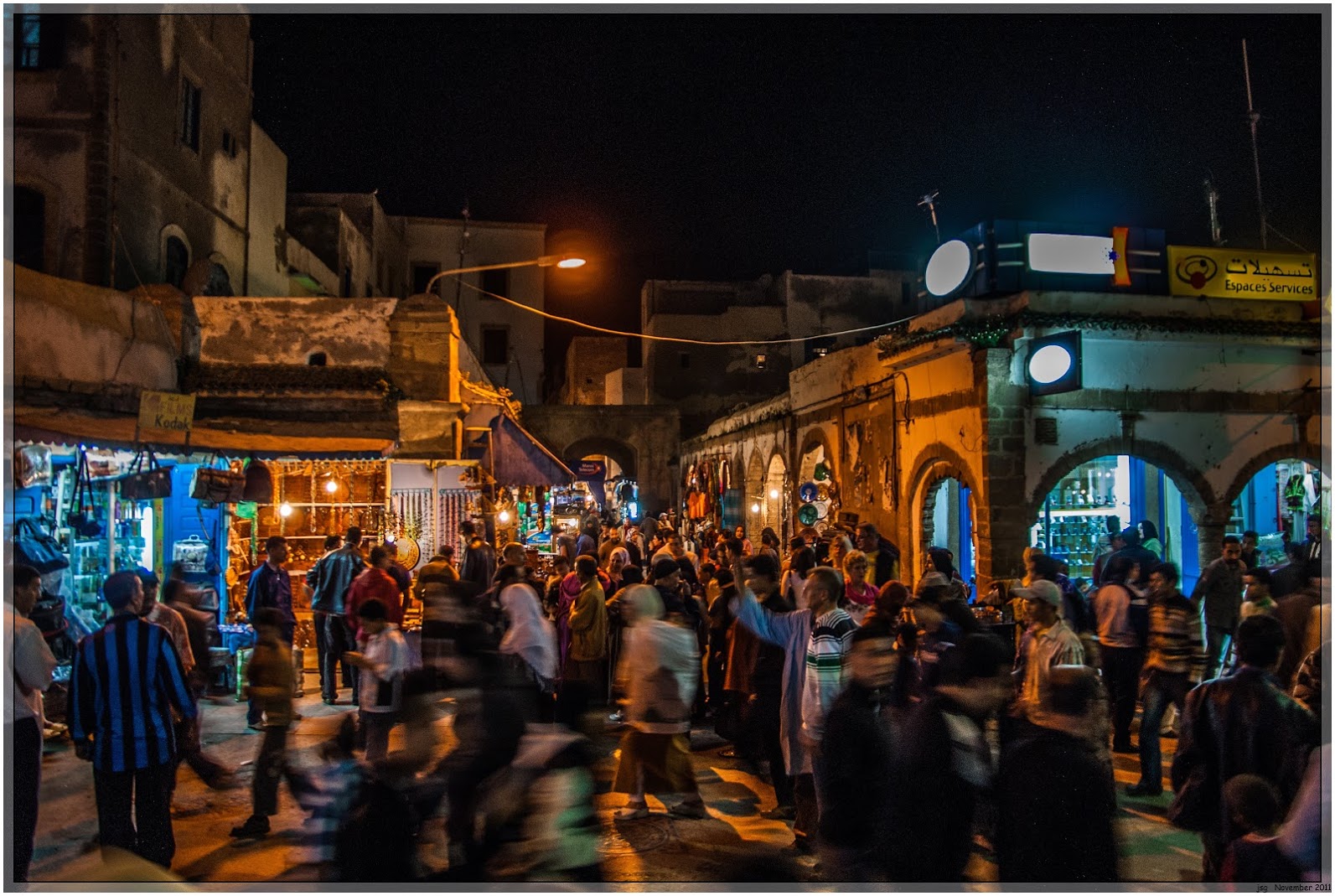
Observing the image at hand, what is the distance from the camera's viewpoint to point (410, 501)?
494 inches

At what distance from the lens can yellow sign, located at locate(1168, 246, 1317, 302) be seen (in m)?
11.2

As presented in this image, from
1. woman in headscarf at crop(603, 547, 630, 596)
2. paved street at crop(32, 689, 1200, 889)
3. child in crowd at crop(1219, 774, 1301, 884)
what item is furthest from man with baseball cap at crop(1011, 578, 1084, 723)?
woman in headscarf at crop(603, 547, 630, 596)

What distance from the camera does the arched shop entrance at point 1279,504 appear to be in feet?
42.5

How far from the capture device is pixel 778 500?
18.9m

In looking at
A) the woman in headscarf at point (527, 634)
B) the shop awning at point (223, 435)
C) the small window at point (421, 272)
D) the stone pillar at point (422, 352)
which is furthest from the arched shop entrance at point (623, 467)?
the woman in headscarf at point (527, 634)

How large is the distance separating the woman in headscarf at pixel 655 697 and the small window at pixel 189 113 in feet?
51.0

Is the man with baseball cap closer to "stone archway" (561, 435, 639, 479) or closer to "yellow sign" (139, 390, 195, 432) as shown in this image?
"yellow sign" (139, 390, 195, 432)

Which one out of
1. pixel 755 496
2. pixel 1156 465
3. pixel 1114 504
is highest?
pixel 1156 465

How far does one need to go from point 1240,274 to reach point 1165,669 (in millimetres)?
7644

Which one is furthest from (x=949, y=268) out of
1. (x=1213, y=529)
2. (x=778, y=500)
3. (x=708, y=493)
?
(x=708, y=493)

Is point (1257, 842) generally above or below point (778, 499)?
below

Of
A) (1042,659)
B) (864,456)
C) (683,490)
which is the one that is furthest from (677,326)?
(1042,659)

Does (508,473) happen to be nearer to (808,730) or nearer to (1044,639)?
(808,730)

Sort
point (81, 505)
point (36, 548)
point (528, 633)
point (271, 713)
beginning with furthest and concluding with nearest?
point (81, 505) < point (36, 548) < point (528, 633) < point (271, 713)
